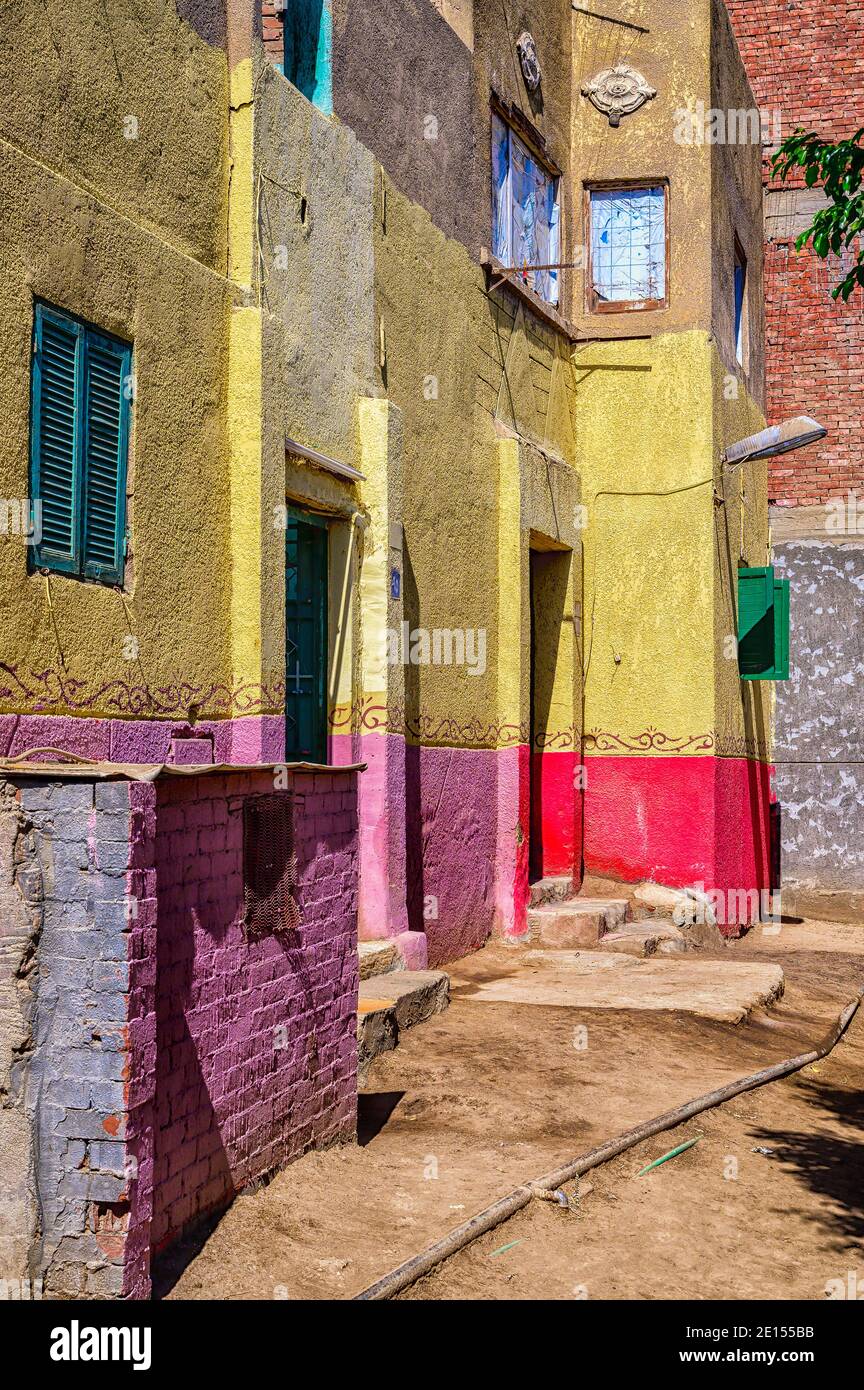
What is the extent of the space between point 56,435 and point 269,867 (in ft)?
6.62

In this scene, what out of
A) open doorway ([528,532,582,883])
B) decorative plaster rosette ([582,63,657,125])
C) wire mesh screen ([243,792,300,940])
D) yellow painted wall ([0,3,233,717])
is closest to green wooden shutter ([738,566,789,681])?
open doorway ([528,532,582,883])

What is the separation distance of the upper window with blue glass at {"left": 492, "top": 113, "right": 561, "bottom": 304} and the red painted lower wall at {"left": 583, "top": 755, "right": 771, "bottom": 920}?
4.23m

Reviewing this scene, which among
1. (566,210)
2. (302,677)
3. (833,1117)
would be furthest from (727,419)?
(833,1117)

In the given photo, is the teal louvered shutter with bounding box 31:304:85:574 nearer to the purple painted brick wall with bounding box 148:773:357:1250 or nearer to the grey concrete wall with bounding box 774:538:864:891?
the purple painted brick wall with bounding box 148:773:357:1250

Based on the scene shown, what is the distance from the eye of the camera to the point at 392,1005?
7516 millimetres

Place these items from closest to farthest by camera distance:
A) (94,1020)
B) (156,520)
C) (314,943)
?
(94,1020) < (314,943) < (156,520)

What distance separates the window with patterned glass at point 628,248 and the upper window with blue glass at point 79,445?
26.0 ft

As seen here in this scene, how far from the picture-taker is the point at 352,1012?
19.3ft

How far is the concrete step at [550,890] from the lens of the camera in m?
11.6

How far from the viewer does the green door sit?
832 centimetres

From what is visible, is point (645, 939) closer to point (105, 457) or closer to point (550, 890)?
point (550, 890)

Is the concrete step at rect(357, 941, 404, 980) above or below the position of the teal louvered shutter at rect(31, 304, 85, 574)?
below

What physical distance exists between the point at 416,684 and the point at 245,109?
12.5ft
